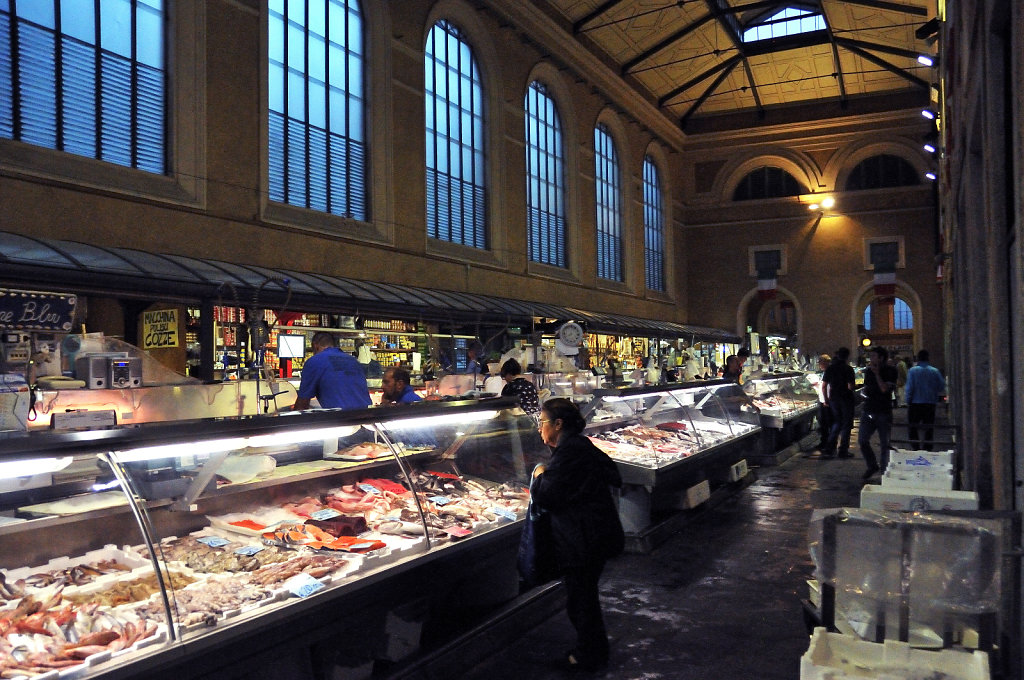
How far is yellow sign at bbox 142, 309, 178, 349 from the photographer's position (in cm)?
938

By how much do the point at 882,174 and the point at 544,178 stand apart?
1418cm

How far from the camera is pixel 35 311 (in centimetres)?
521

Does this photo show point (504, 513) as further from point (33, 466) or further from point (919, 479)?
point (33, 466)

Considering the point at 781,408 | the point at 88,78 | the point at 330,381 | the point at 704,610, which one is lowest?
the point at 704,610

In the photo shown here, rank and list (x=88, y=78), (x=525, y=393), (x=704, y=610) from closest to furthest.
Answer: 1. (x=704, y=610)
2. (x=525, y=393)
3. (x=88, y=78)

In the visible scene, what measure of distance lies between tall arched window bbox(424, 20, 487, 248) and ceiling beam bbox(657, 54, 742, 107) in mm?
11119

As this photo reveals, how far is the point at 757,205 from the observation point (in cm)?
2995

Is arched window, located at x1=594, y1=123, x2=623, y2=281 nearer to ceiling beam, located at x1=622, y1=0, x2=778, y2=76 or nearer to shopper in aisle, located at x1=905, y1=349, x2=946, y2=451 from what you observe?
ceiling beam, located at x1=622, y1=0, x2=778, y2=76

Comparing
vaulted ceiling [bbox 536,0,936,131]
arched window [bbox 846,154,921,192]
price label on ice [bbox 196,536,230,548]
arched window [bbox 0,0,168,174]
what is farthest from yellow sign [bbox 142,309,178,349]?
arched window [bbox 846,154,921,192]

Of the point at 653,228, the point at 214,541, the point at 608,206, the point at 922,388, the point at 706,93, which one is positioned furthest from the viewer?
the point at 653,228

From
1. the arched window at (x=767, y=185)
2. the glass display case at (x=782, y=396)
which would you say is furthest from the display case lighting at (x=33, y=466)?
the arched window at (x=767, y=185)

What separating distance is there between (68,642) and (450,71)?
16.5 metres

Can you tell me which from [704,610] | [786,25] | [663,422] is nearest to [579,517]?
[704,610]

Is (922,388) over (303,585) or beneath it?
over
